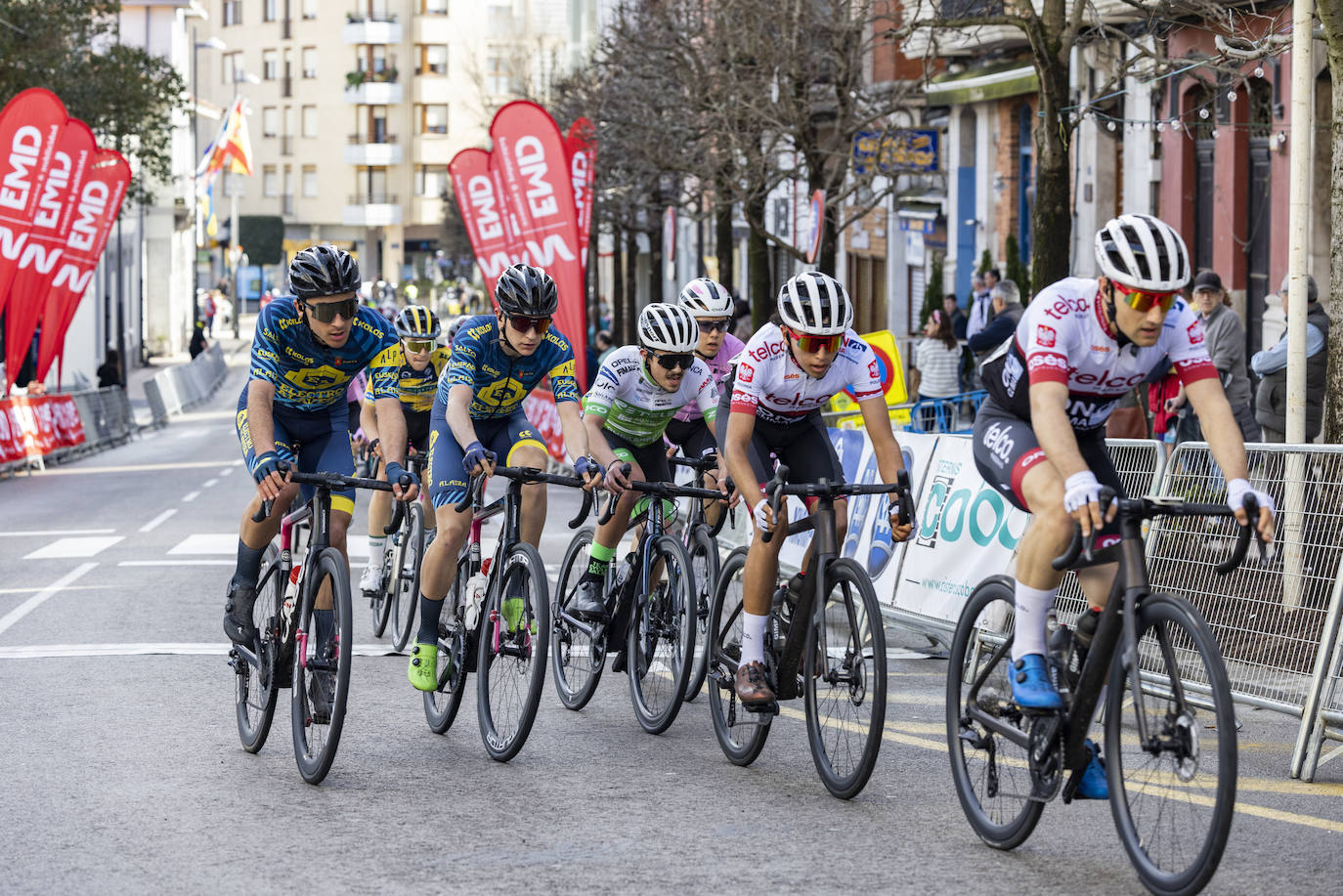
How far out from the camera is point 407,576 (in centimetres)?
1146

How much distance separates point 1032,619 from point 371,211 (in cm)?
10843

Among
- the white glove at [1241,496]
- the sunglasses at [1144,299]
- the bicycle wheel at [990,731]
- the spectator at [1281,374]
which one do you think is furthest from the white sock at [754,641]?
the spectator at [1281,374]

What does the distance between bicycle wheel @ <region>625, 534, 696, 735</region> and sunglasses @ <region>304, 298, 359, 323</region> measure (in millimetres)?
1661

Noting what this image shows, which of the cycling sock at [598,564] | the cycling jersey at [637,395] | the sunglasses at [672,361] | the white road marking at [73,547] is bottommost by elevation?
the white road marking at [73,547]

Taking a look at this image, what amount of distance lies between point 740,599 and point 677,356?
1.48 metres

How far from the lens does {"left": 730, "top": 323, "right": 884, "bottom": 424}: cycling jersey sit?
25.1ft

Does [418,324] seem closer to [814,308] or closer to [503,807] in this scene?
[814,308]

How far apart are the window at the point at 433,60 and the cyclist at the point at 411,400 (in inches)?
4027

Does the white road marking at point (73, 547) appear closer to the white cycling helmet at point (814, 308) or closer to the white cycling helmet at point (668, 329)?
the white cycling helmet at point (668, 329)

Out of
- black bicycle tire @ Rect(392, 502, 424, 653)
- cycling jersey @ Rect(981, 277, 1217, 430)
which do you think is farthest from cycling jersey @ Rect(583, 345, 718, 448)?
cycling jersey @ Rect(981, 277, 1217, 430)

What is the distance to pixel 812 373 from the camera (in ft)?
25.5

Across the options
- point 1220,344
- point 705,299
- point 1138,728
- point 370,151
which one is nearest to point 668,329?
point 705,299

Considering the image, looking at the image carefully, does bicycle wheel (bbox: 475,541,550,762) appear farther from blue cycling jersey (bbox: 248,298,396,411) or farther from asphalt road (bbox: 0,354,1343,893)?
blue cycling jersey (bbox: 248,298,396,411)

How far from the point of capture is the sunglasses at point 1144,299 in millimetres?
5879
